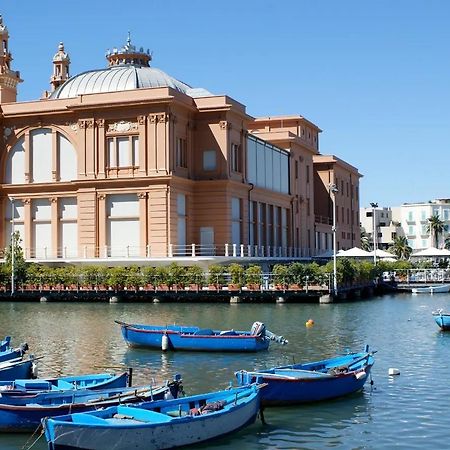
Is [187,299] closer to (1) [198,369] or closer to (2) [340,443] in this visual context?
(1) [198,369]

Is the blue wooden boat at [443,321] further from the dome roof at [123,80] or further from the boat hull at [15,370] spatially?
the dome roof at [123,80]

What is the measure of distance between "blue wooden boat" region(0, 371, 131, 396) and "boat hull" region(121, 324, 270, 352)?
11910 millimetres

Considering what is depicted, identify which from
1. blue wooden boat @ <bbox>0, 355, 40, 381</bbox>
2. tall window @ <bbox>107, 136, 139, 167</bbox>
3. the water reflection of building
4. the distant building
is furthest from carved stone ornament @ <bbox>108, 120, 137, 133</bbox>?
blue wooden boat @ <bbox>0, 355, 40, 381</bbox>

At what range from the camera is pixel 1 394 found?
72.3 ft

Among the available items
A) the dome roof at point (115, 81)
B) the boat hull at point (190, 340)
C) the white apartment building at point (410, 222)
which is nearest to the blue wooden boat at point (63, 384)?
the boat hull at point (190, 340)

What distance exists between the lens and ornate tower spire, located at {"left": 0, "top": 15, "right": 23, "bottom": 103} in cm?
9612

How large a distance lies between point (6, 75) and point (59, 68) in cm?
2242

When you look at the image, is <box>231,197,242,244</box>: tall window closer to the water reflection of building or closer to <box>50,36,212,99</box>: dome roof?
the water reflection of building

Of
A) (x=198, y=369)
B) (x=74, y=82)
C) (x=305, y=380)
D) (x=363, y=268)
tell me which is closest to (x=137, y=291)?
(x=363, y=268)

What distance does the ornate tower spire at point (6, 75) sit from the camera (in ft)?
315

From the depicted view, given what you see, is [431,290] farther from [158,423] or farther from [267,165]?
[158,423]

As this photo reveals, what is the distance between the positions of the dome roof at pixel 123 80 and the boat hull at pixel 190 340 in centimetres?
4796

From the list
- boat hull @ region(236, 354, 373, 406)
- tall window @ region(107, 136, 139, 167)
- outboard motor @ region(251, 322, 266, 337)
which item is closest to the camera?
boat hull @ region(236, 354, 373, 406)

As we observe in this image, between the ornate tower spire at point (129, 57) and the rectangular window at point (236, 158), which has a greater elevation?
the ornate tower spire at point (129, 57)
